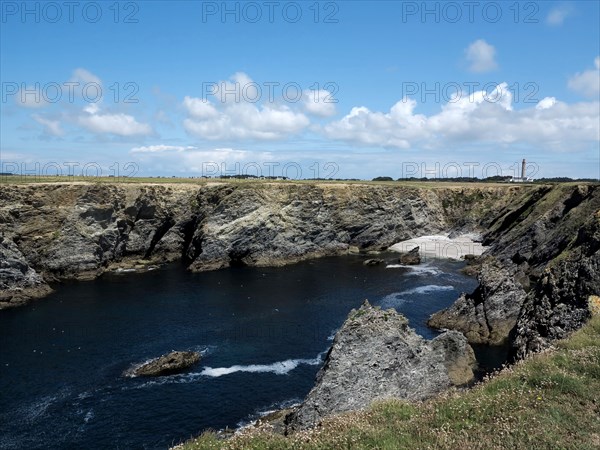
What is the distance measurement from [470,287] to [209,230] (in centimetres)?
5561

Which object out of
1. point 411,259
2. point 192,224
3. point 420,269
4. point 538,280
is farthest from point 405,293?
point 192,224

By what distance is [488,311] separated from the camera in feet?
183

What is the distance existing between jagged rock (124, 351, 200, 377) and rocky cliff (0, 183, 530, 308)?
3671 centimetres

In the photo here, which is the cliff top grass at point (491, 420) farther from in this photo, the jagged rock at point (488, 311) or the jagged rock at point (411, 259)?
the jagged rock at point (411, 259)

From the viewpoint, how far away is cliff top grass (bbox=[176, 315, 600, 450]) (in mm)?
14188

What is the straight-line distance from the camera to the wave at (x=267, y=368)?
155ft

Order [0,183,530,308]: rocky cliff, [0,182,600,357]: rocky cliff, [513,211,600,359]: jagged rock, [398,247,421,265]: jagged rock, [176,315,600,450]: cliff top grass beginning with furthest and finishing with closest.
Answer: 1. [398,247,421,265]: jagged rock
2. [0,183,530,308]: rocky cliff
3. [0,182,600,357]: rocky cliff
4. [513,211,600,359]: jagged rock
5. [176,315,600,450]: cliff top grass

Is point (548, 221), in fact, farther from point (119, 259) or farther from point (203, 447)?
point (203, 447)

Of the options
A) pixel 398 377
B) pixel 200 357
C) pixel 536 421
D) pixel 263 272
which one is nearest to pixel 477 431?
pixel 536 421

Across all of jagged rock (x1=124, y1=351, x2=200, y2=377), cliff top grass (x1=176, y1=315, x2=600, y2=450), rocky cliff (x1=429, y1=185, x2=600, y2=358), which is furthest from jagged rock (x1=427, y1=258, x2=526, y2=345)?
cliff top grass (x1=176, y1=315, x2=600, y2=450)

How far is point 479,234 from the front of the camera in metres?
130

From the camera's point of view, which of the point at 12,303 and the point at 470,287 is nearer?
the point at 12,303

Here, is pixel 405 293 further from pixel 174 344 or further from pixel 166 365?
pixel 166 365

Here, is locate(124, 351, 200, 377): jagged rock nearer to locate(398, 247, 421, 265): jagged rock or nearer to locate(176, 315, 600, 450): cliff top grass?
locate(176, 315, 600, 450): cliff top grass
